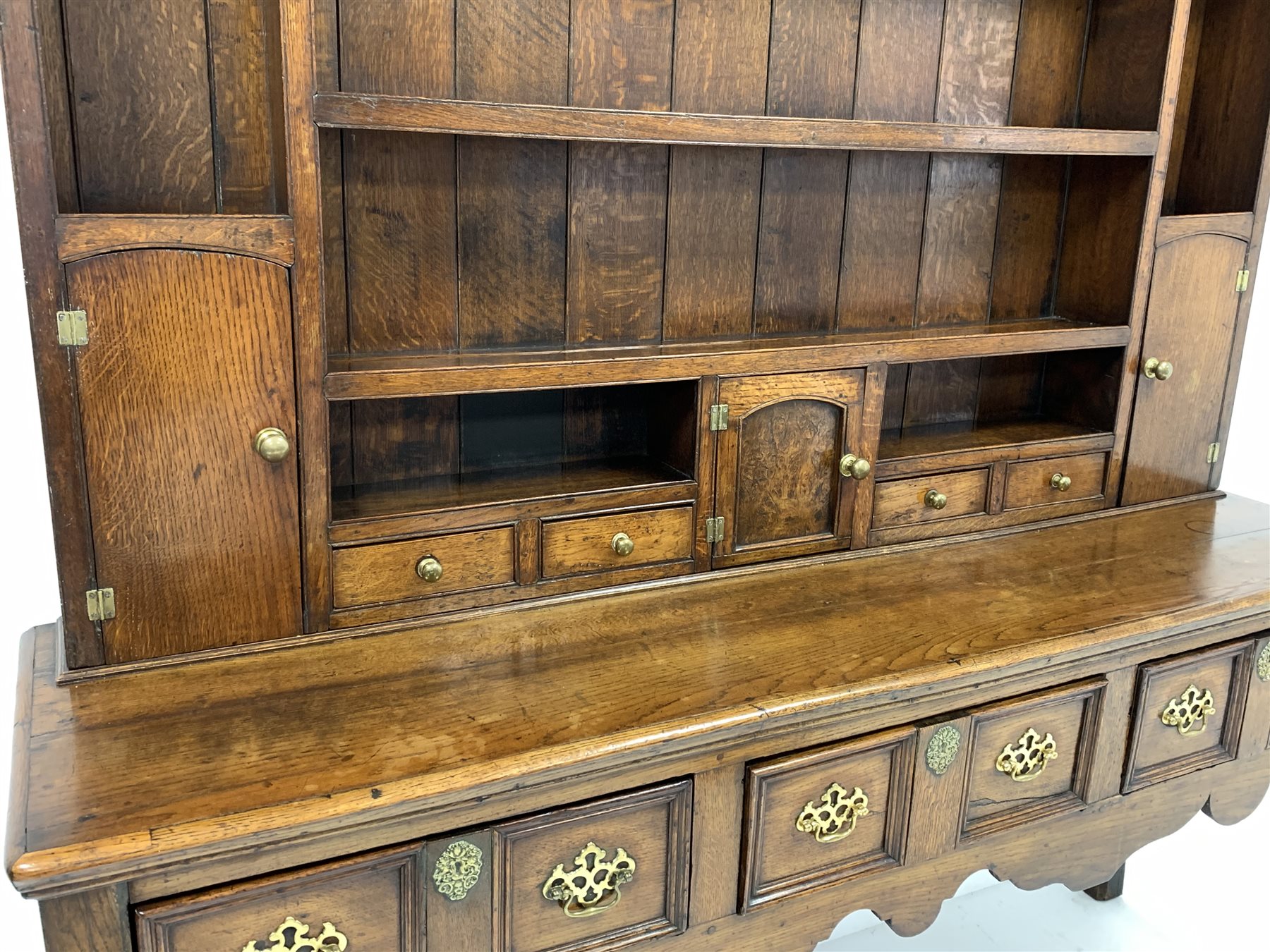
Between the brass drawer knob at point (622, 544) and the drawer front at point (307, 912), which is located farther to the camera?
the brass drawer knob at point (622, 544)

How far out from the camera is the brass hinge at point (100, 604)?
5.13ft

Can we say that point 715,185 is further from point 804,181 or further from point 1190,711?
point 1190,711

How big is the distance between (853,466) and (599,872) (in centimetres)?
88

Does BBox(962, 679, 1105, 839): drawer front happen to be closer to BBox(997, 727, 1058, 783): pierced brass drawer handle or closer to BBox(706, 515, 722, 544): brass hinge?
BBox(997, 727, 1058, 783): pierced brass drawer handle

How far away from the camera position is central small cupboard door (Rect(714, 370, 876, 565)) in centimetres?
196

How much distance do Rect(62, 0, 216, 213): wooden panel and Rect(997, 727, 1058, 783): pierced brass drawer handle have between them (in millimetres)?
1536

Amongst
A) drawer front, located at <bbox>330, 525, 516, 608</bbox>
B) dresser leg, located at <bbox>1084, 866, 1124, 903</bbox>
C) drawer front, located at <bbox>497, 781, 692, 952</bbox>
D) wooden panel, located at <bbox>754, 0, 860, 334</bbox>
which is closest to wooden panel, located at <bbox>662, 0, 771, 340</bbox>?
wooden panel, located at <bbox>754, 0, 860, 334</bbox>

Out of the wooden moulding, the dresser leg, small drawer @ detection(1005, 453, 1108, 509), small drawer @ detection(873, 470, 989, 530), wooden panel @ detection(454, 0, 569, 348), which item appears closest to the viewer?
the wooden moulding

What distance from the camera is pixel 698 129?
179 cm

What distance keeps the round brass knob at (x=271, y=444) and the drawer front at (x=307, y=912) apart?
564mm

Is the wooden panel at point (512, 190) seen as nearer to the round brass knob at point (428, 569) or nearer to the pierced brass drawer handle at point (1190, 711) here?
the round brass knob at point (428, 569)

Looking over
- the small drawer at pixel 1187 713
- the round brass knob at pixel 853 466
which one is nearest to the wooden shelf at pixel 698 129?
the round brass knob at pixel 853 466

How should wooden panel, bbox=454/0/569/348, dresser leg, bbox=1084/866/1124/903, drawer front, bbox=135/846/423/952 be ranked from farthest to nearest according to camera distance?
dresser leg, bbox=1084/866/1124/903 < wooden panel, bbox=454/0/569/348 < drawer front, bbox=135/846/423/952

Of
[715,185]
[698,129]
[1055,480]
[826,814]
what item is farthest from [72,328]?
A: [1055,480]
